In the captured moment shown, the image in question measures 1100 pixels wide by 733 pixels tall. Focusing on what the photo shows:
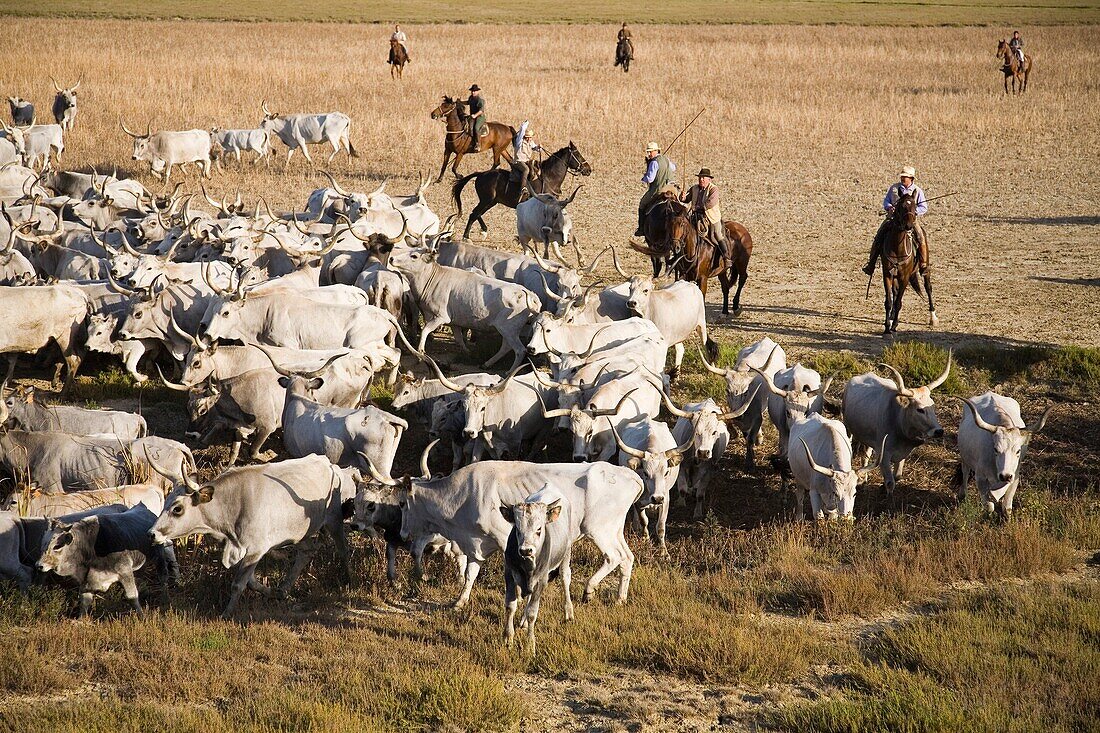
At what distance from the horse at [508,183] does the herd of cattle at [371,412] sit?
362cm

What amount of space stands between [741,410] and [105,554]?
5.69m

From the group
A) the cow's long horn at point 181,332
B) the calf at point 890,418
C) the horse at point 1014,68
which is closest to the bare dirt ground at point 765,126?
the horse at point 1014,68

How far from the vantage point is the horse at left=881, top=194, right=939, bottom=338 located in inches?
611

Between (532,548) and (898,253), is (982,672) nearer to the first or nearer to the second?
(532,548)

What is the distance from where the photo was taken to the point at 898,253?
1561cm

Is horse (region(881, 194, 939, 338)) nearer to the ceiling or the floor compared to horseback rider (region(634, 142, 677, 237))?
nearer to the floor

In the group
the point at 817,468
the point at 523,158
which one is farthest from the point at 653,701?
the point at 523,158

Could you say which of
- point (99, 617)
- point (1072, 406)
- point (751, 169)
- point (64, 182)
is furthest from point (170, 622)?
point (751, 169)

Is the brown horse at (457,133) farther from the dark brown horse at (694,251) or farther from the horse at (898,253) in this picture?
the horse at (898,253)

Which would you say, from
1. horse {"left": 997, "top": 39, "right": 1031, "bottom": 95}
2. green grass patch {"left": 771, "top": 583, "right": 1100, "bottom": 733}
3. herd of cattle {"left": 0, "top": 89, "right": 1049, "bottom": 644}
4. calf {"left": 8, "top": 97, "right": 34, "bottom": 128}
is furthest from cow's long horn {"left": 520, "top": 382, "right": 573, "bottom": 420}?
horse {"left": 997, "top": 39, "right": 1031, "bottom": 95}

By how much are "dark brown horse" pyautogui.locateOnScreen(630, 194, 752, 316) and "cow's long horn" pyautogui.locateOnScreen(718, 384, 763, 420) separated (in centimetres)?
457

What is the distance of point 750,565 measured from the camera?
9289 mm

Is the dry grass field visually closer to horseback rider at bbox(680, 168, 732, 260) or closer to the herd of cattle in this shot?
the herd of cattle

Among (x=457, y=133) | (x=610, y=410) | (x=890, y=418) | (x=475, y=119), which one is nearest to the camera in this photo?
(x=610, y=410)
